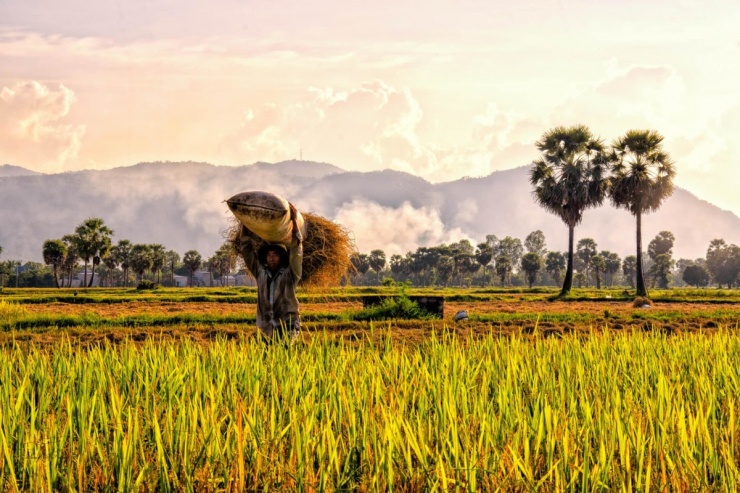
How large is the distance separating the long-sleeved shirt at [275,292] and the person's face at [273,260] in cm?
5

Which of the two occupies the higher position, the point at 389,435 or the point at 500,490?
the point at 389,435

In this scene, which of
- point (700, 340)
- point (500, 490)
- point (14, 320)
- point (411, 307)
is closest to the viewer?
point (500, 490)

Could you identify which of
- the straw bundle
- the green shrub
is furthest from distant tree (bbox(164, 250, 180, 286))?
the straw bundle

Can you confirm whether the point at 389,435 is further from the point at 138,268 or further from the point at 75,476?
the point at 138,268

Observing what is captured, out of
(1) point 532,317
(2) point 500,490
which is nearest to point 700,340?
(2) point 500,490

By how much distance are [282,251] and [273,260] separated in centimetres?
14

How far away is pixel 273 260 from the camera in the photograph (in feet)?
24.1

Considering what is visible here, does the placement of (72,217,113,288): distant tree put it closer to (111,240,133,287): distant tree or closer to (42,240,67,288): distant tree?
(42,240,67,288): distant tree

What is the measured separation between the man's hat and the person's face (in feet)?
0.11

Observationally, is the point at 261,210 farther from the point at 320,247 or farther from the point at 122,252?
the point at 122,252

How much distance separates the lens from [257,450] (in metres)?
3.06

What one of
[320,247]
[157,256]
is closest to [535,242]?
[157,256]

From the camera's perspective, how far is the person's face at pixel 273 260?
24.0 ft

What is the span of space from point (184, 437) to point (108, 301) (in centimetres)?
2912
